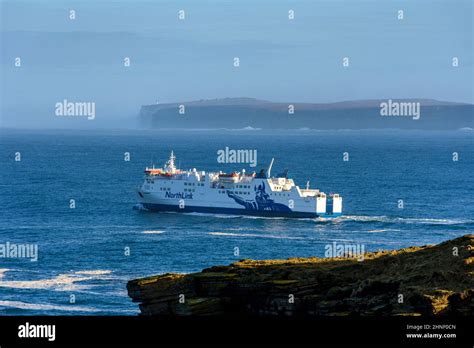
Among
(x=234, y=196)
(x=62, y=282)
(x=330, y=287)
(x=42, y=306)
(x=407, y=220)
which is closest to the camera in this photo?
(x=330, y=287)

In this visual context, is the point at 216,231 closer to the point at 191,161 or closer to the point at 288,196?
the point at 288,196

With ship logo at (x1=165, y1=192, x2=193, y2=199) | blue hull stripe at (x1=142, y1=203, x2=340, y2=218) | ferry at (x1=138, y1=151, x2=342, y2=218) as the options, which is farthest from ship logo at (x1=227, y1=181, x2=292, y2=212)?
ship logo at (x1=165, y1=192, x2=193, y2=199)

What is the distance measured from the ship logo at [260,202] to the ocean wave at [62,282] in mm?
37376

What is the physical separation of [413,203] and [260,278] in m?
70.6

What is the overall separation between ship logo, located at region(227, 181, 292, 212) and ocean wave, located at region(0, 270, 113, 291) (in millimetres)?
37376

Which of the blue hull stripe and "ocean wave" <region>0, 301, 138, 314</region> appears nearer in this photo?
"ocean wave" <region>0, 301, 138, 314</region>

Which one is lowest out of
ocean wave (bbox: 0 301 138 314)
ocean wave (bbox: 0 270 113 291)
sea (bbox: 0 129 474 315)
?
ocean wave (bbox: 0 301 138 314)

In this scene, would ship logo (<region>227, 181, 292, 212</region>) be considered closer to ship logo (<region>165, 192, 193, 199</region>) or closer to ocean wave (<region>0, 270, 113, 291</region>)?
ship logo (<region>165, 192, 193, 199</region>)

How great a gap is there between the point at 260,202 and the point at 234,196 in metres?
2.31

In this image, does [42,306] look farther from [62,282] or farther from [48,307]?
[62,282]

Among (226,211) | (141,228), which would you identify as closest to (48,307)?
(141,228)

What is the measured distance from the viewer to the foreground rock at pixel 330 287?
2641 centimetres

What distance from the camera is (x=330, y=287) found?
94.1 feet

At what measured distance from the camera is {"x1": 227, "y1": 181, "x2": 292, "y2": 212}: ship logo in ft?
302
